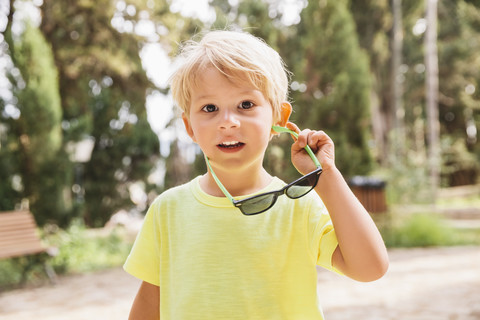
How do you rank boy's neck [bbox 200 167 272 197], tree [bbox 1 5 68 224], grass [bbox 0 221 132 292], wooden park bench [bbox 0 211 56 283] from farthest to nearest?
1. tree [bbox 1 5 68 224]
2. grass [bbox 0 221 132 292]
3. wooden park bench [bbox 0 211 56 283]
4. boy's neck [bbox 200 167 272 197]

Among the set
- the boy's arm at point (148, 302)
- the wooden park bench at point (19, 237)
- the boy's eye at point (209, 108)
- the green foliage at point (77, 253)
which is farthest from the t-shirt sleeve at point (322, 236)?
the green foliage at point (77, 253)

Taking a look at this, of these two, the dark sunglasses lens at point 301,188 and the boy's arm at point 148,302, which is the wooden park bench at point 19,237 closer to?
the boy's arm at point 148,302

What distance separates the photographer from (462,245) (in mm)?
9859

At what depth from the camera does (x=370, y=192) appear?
10.1m

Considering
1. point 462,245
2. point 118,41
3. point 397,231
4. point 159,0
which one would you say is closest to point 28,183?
point 118,41

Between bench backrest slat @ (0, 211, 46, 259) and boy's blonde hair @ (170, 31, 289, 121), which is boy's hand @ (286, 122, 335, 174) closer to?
boy's blonde hair @ (170, 31, 289, 121)

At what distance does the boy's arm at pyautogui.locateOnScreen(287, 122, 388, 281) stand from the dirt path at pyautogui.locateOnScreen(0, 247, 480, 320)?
13.6 ft

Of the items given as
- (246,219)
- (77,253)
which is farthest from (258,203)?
(77,253)

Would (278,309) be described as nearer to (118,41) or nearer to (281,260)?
(281,260)

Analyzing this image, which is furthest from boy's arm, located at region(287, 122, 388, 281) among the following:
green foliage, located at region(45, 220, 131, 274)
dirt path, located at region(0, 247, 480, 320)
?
green foliage, located at region(45, 220, 131, 274)

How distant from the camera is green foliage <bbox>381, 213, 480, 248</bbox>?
9.91 m

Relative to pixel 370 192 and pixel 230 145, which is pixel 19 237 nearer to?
pixel 230 145

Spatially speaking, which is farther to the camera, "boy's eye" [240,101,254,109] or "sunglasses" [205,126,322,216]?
"boy's eye" [240,101,254,109]

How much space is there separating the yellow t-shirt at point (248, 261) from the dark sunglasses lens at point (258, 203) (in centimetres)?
13
